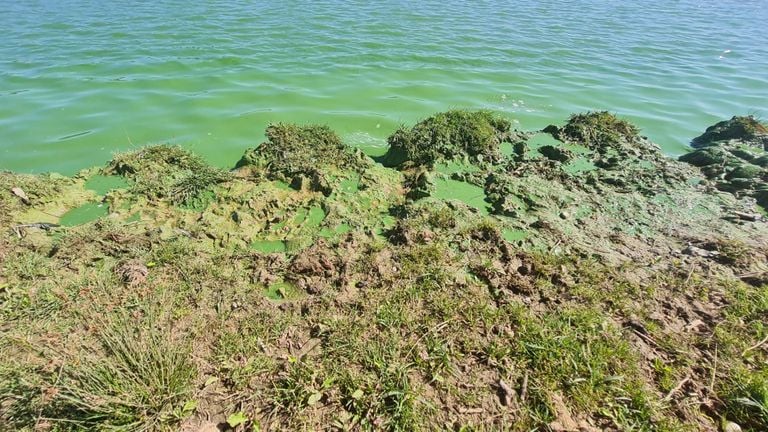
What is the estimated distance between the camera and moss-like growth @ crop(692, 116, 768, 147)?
777 cm

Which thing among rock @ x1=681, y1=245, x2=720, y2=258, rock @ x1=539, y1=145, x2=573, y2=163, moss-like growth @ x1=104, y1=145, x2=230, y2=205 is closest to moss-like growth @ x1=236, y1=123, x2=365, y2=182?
moss-like growth @ x1=104, y1=145, x2=230, y2=205

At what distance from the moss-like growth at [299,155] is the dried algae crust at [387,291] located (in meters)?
0.04

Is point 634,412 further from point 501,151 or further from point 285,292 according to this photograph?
point 501,151

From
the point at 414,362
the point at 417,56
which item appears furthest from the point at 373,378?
the point at 417,56

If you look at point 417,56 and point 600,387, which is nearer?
point 600,387

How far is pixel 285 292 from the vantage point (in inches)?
170

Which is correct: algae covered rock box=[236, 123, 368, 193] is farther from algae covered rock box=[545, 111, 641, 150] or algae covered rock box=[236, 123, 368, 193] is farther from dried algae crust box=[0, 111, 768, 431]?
algae covered rock box=[545, 111, 641, 150]

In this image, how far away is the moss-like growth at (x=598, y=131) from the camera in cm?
738

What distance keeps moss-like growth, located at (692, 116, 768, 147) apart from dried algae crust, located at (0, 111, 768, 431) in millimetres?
1707

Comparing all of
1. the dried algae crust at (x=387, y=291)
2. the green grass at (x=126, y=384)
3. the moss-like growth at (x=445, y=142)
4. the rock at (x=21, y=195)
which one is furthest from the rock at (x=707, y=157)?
the rock at (x=21, y=195)

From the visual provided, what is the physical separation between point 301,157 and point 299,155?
0.06 m

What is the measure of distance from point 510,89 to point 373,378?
925 centimetres

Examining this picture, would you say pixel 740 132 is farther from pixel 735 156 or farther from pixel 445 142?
pixel 445 142

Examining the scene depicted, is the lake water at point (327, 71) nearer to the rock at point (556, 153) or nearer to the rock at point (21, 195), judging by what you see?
the rock at point (21, 195)
